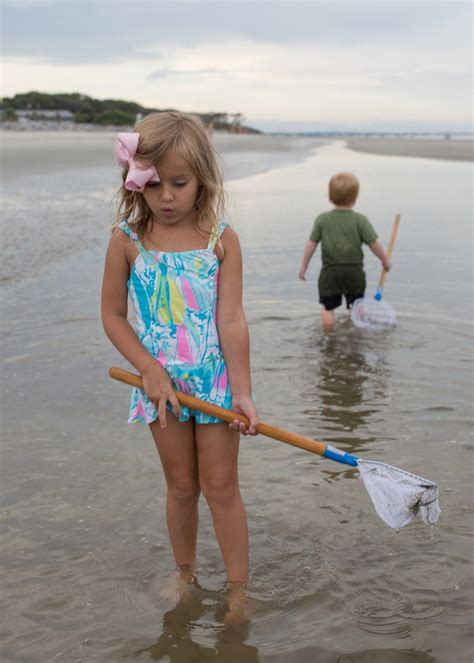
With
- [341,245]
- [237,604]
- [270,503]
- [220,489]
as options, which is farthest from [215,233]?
[341,245]

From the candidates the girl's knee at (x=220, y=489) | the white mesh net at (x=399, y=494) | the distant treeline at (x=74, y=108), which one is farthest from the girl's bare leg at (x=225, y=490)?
the distant treeline at (x=74, y=108)

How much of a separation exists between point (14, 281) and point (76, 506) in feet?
16.3

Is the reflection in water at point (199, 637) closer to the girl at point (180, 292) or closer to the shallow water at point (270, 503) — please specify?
the shallow water at point (270, 503)

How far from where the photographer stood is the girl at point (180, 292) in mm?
2576

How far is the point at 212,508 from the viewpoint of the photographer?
284 cm

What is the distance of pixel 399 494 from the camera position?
2836mm

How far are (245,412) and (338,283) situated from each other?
4.23 meters

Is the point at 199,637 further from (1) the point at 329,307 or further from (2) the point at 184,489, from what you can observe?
(1) the point at 329,307

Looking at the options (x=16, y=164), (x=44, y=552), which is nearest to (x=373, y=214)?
(x=44, y=552)

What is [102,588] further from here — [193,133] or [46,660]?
[193,133]

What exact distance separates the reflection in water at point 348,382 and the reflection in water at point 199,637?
1.54m

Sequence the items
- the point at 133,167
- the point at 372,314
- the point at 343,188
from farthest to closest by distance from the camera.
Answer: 1. the point at 372,314
2. the point at 343,188
3. the point at 133,167

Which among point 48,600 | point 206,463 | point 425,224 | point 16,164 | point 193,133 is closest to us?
point 193,133

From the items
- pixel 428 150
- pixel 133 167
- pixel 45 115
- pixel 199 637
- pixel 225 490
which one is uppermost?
pixel 45 115
